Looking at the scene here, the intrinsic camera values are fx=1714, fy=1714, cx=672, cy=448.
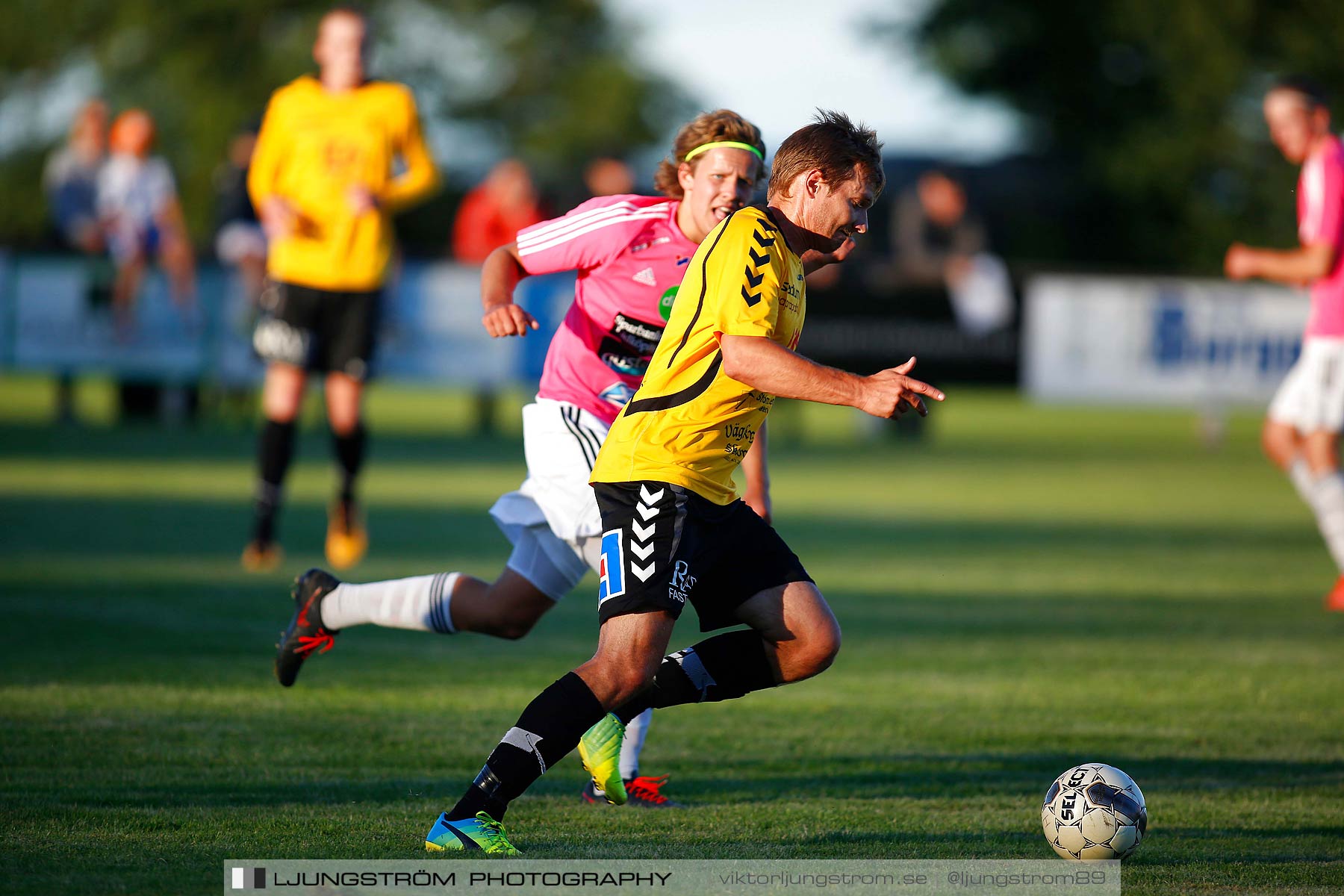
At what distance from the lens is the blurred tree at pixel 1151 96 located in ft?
122

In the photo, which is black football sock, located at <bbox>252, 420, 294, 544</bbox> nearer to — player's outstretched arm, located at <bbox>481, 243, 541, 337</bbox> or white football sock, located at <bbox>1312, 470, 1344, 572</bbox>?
player's outstretched arm, located at <bbox>481, 243, 541, 337</bbox>

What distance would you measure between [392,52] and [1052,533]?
44.2 meters

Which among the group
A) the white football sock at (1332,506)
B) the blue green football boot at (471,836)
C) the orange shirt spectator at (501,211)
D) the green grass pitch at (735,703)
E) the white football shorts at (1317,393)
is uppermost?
the orange shirt spectator at (501,211)

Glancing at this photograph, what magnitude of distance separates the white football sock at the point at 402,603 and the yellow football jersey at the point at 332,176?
4.17 m

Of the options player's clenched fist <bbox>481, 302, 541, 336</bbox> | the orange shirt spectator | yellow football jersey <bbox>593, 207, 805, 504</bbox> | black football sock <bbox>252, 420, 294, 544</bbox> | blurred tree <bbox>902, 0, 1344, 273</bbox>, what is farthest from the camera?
blurred tree <bbox>902, 0, 1344, 273</bbox>

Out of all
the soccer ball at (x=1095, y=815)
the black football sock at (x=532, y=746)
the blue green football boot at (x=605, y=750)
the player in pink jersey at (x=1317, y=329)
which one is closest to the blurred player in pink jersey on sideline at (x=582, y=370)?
the blue green football boot at (x=605, y=750)

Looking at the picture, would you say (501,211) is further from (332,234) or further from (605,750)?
(605,750)

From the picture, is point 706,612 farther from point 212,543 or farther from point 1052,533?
point 1052,533

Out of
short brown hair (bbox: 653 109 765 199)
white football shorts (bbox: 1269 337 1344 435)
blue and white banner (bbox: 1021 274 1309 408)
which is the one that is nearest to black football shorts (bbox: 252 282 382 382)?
short brown hair (bbox: 653 109 765 199)

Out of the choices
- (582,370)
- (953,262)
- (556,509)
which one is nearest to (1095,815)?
(556,509)

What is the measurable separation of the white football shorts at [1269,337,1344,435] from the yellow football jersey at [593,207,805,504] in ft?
17.9

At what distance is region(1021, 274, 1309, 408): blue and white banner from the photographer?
1991 cm

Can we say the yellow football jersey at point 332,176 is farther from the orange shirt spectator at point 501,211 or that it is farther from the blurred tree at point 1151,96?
the blurred tree at point 1151,96

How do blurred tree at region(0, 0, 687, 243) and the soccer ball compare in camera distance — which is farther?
blurred tree at region(0, 0, 687, 243)
